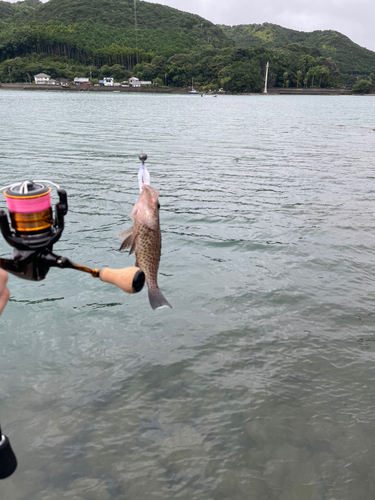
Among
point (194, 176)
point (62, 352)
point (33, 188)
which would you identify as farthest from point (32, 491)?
point (194, 176)

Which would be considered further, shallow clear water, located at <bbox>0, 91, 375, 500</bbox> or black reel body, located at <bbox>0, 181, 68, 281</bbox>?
shallow clear water, located at <bbox>0, 91, 375, 500</bbox>

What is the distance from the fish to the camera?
11.5ft

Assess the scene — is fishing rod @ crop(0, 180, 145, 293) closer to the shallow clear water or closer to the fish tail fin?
the fish tail fin

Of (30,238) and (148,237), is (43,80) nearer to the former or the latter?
(148,237)

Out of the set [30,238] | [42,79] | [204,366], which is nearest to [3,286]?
[30,238]

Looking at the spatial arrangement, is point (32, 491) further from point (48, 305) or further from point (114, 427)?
point (48, 305)

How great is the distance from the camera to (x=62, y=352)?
6.13m

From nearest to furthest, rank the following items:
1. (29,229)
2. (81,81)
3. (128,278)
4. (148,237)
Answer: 1. (29,229)
2. (128,278)
3. (148,237)
4. (81,81)

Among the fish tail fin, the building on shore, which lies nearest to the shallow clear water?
the fish tail fin

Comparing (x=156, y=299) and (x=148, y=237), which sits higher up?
(x=148, y=237)

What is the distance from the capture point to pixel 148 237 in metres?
3.64

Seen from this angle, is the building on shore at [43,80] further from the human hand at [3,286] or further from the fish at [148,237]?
the human hand at [3,286]

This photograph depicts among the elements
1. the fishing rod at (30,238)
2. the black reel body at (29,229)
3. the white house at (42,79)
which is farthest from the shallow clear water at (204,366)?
the white house at (42,79)

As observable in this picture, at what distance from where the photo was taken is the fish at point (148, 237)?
11.5 ft
